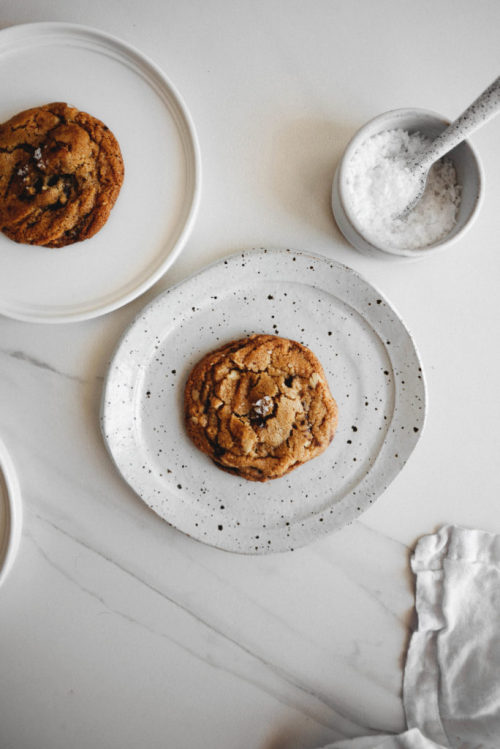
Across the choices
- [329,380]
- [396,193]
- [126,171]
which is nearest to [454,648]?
[329,380]

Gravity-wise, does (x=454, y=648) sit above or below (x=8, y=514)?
above

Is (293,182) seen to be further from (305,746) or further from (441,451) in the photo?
(305,746)

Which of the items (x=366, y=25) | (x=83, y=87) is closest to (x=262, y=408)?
(x=83, y=87)

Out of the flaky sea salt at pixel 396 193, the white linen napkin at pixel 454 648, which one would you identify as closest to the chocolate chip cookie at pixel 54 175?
the flaky sea salt at pixel 396 193

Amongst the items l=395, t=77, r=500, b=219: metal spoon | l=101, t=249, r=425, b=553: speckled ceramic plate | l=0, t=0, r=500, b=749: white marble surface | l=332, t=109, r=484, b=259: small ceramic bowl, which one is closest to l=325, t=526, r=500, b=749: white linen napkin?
l=0, t=0, r=500, b=749: white marble surface

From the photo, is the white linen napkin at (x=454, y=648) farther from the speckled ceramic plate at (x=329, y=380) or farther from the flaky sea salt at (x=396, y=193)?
the flaky sea salt at (x=396, y=193)

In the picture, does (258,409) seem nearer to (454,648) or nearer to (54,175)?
(54,175)
